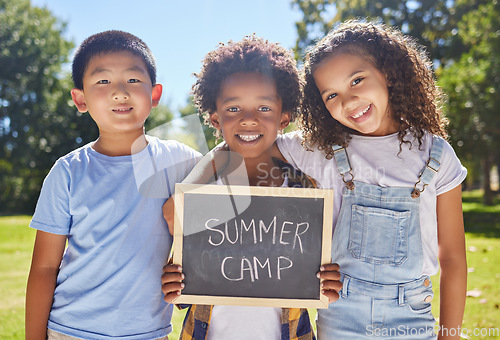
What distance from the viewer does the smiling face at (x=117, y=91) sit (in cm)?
210

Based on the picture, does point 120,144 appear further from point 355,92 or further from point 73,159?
point 355,92

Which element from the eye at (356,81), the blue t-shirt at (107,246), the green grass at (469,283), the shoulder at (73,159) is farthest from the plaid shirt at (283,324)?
the green grass at (469,283)

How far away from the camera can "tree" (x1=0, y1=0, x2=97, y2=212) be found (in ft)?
70.1

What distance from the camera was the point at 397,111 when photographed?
2283 millimetres

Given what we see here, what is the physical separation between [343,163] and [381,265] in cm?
56

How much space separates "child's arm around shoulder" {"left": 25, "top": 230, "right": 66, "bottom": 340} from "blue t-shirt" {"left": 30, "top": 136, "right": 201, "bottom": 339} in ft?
0.12

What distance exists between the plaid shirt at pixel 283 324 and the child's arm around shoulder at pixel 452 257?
74 cm

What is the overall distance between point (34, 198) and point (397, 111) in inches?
937

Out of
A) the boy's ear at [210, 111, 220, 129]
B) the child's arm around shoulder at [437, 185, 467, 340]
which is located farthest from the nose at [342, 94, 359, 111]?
the boy's ear at [210, 111, 220, 129]

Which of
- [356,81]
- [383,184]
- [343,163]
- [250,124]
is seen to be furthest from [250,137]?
[383,184]

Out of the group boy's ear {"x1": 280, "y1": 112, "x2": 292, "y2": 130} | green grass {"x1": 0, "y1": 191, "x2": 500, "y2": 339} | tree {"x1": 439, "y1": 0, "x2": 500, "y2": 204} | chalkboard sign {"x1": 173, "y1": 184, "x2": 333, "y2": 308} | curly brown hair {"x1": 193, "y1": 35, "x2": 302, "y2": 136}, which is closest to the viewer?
chalkboard sign {"x1": 173, "y1": 184, "x2": 333, "y2": 308}

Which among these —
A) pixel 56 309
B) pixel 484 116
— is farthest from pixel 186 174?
pixel 484 116

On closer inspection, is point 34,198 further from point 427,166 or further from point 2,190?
point 427,166

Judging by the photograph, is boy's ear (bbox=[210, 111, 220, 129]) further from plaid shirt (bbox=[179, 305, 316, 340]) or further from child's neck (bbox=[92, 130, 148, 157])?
plaid shirt (bbox=[179, 305, 316, 340])
